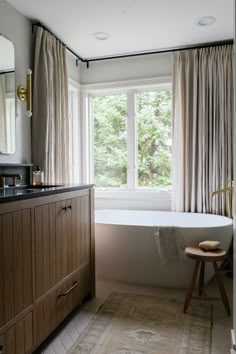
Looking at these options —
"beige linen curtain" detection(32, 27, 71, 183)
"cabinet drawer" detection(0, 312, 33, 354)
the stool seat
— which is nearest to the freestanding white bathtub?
the stool seat

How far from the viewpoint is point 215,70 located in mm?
3123

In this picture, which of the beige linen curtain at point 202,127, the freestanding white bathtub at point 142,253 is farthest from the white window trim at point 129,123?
the freestanding white bathtub at point 142,253

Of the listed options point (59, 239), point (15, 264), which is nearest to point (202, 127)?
point (59, 239)

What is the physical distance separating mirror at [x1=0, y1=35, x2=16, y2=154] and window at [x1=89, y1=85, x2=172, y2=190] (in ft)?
5.18

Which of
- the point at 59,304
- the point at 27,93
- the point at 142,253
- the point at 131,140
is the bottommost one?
the point at 59,304

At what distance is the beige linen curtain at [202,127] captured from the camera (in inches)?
122

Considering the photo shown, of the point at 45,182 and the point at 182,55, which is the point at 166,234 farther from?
the point at 182,55

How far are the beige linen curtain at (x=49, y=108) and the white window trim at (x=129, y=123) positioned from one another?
2.55ft

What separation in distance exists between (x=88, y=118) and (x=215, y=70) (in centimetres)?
171

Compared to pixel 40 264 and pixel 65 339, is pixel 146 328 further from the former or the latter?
pixel 40 264

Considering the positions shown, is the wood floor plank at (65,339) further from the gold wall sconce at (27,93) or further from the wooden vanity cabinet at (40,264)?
the gold wall sconce at (27,93)

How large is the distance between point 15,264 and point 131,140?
256 centimetres

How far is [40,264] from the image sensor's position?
1.62 metres

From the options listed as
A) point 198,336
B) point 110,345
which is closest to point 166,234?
point 198,336
